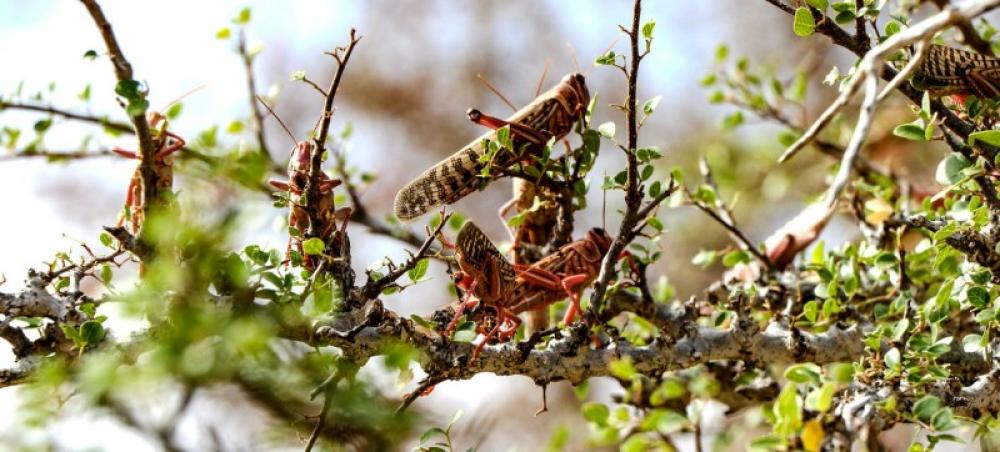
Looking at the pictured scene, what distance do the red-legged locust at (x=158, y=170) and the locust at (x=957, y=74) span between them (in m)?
1.28

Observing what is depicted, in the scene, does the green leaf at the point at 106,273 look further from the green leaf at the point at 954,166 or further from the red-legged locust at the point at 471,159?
the green leaf at the point at 954,166

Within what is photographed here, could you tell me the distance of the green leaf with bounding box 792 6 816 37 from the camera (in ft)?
4.99

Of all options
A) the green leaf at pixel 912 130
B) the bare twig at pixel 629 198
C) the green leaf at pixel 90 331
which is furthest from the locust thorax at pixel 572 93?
the green leaf at pixel 90 331

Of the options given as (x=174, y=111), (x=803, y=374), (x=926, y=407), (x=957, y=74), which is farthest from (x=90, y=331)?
(x=957, y=74)

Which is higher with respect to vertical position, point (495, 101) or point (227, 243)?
point (495, 101)

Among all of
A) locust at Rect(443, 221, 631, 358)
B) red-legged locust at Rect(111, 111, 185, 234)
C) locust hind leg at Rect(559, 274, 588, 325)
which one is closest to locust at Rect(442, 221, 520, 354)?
locust at Rect(443, 221, 631, 358)

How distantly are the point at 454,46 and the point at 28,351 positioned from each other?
4700mm

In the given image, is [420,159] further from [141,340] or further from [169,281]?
[169,281]

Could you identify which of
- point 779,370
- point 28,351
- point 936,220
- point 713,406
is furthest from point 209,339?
point 779,370

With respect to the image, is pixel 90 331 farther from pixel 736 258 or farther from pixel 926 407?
pixel 736 258

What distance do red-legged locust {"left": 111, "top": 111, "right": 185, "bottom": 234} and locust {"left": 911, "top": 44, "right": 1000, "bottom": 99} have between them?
1.28 metres

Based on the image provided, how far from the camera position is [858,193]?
246cm

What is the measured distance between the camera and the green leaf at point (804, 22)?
1521mm

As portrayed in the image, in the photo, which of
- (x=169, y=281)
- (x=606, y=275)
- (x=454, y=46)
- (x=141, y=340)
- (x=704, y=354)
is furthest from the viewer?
(x=454, y=46)
